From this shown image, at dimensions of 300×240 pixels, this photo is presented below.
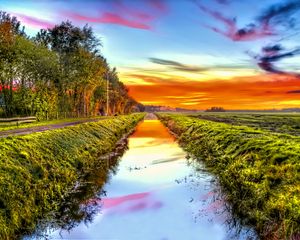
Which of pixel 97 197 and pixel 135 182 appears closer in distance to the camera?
pixel 97 197

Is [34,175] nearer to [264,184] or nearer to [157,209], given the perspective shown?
[157,209]

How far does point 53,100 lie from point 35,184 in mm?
40820

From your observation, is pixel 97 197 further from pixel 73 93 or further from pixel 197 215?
pixel 73 93

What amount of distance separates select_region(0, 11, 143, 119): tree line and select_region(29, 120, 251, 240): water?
2621 centimetres

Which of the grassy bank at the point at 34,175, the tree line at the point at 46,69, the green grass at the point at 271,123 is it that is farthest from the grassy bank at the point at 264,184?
the tree line at the point at 46,69

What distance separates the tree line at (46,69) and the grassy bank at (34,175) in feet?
71.2

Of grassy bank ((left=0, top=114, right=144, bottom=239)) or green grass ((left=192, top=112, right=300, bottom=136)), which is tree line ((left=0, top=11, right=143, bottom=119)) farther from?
A: green grass ((left=192, top=112, right=300, bottom=136))

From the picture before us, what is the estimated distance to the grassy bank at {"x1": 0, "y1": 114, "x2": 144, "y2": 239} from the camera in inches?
424

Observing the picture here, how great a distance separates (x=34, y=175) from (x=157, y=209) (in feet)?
17.3

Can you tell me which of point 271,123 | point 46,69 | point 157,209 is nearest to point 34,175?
point 157,209

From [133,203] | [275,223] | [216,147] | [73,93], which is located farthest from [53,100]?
[275,223]

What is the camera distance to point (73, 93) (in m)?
70.1

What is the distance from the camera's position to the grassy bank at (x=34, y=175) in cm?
1078

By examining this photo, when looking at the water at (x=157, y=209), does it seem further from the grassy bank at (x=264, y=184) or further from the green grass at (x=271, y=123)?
the green grass at (x=271, y=123)
